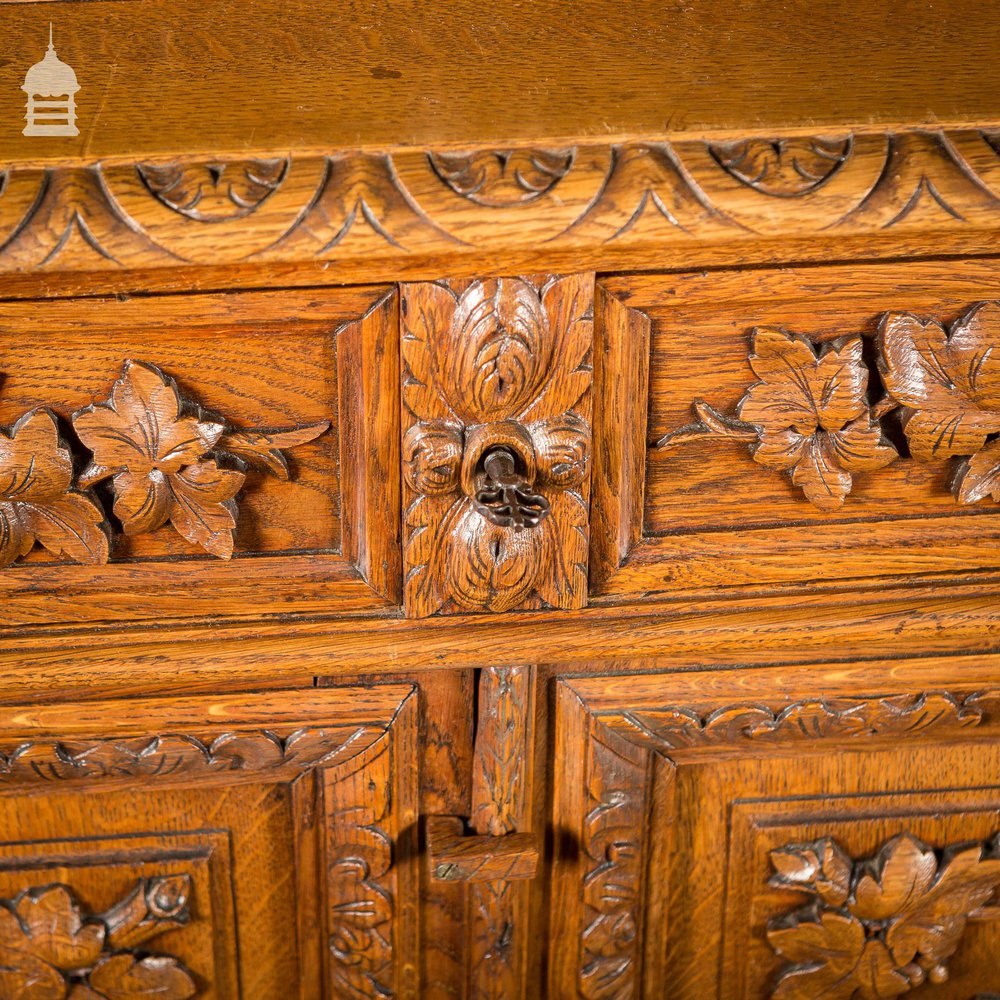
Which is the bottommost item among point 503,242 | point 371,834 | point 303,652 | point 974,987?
point 974,987

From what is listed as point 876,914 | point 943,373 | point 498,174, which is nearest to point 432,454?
point 498,174

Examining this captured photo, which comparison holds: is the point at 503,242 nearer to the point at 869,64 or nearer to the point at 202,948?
the point at 869,64

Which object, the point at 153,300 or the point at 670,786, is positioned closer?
the point at 153,300

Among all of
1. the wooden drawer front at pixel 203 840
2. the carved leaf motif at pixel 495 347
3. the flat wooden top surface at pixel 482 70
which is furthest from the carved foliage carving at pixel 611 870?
the flat wooden top surface at pixel 482 70

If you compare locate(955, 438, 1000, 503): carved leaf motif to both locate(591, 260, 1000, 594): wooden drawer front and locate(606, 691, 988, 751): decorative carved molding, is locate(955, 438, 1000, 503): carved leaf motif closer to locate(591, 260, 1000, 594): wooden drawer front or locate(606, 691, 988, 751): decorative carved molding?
locate(591, 260, 1000, 594): wooden drawer front

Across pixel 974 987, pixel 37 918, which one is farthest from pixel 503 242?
pixel 974 987

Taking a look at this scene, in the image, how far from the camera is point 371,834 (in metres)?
Answer: 0.70

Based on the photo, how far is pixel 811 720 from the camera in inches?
28.0

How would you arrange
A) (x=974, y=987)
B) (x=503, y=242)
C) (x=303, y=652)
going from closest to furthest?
(x=503, y=242), (x=303, y=652), (x=974, y=987)

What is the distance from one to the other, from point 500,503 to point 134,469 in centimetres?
17

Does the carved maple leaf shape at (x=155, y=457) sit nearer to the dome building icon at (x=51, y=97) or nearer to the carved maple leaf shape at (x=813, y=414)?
the dome building icon at (x=51, y=97)

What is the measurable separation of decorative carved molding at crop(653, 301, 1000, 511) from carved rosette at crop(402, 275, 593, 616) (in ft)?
0.20

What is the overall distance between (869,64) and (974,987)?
0.57 m

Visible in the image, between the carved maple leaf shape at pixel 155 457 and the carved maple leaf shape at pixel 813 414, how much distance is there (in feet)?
0.84
